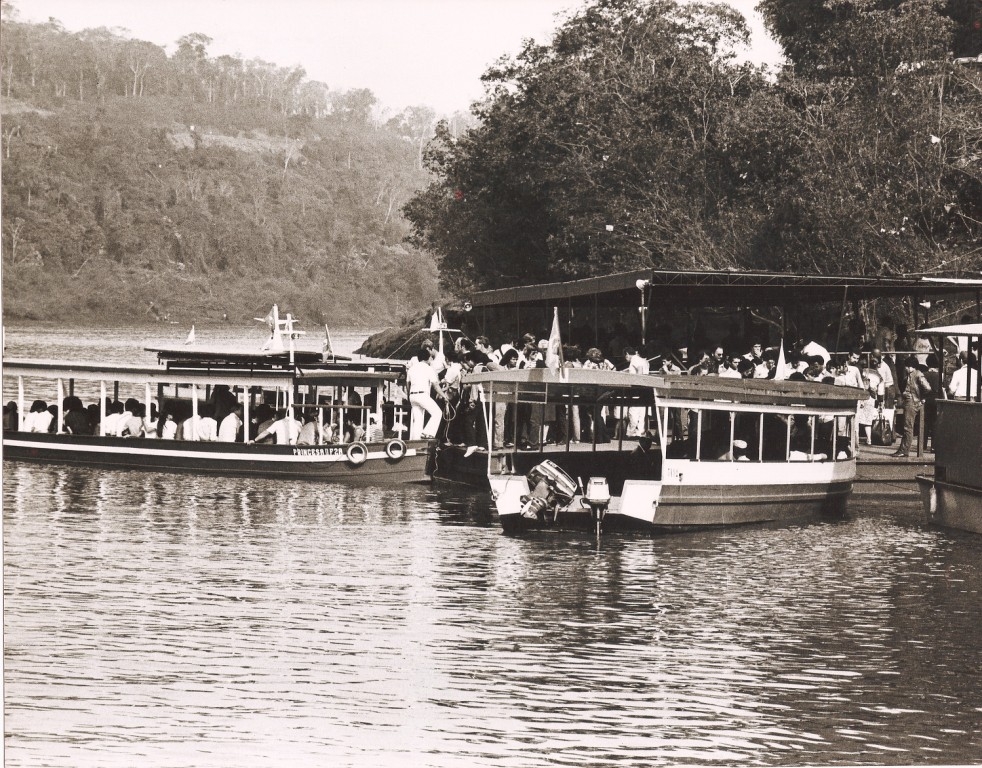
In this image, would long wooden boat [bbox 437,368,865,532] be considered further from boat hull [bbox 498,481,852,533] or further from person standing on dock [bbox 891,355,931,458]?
person standing on dock [bbox 891,355,931,458]

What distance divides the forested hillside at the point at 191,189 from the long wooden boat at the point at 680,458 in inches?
233

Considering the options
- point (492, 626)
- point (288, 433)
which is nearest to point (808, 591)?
point (492, 626)

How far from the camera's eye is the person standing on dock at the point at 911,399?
19547 millimetres

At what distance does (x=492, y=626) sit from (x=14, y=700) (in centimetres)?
411

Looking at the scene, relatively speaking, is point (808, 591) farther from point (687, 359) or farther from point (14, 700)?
point (687, 359)

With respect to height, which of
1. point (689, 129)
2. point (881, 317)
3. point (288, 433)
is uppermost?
point (689, 129)

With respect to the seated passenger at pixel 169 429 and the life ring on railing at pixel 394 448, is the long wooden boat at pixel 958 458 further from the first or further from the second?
the seated passenger at pixel 169 429

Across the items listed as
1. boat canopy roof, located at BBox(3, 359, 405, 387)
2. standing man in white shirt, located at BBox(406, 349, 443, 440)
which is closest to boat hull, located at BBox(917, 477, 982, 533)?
standing man in white shirt, located at BBox(406, 349, 443, 440)

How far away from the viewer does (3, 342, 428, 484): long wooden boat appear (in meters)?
Result: 21.2

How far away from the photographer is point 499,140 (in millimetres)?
38750

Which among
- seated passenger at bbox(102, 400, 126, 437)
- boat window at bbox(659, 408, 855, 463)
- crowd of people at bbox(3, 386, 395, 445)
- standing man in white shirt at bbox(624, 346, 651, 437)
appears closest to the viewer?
boat window at bbox(659, 408, 855, 463)

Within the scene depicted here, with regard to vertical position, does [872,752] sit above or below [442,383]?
below

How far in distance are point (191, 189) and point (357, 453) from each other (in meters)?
38.7

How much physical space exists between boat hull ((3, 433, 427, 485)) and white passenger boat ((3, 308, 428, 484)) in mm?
15
